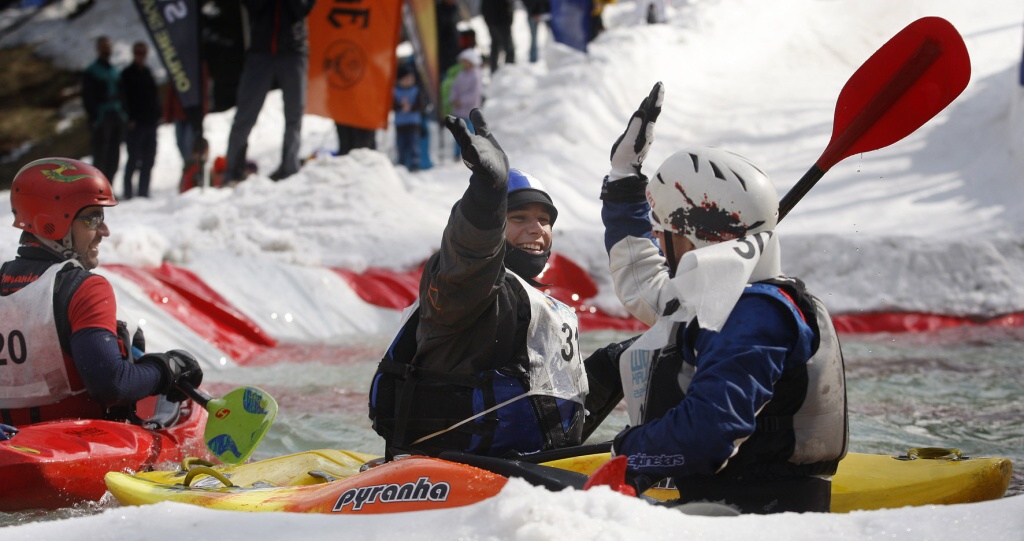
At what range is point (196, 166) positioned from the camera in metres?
11.9

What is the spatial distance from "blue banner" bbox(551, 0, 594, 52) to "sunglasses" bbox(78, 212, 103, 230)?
438 inches

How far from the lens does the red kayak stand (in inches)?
160

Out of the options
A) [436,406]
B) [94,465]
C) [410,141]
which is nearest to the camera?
[436,406]

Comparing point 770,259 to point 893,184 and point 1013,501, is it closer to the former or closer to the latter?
point 1013,501

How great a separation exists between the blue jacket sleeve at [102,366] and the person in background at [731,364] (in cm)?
218

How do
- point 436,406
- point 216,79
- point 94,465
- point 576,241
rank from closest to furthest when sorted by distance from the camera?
point 436,406
point 94,465
point 576,241
point 216,79

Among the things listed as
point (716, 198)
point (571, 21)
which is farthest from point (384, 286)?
point (571, 21)

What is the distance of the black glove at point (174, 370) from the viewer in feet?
15.4

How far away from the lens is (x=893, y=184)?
11906 mm

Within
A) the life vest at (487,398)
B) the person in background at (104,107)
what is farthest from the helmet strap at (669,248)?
the person in background at (104,107)

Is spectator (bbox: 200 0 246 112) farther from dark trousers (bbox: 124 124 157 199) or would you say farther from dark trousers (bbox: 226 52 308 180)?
dark trousers (bbox: 226 52 308 180)

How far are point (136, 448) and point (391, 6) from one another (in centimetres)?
772

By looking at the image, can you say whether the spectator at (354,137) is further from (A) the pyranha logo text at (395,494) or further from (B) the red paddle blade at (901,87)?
(A) the pyranha logo text at (395,494)

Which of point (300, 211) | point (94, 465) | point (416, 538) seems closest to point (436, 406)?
point (416, 538)
